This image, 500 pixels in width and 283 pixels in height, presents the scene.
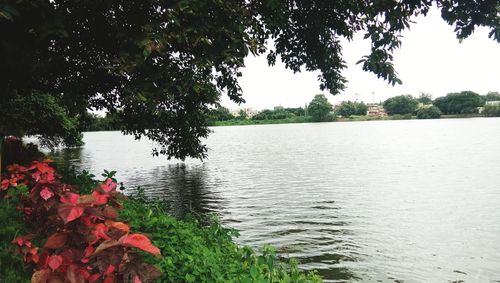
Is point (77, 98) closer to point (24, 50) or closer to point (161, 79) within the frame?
point (24, 50)

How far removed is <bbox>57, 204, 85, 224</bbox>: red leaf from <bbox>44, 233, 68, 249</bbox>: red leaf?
0.96 ft

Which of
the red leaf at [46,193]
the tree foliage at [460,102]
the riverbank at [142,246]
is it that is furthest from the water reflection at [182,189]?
the tree foliage at [460,102]

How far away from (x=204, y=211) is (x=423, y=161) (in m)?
23.6

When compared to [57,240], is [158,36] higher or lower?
higher

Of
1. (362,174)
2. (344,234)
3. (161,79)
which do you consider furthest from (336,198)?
(161,79)

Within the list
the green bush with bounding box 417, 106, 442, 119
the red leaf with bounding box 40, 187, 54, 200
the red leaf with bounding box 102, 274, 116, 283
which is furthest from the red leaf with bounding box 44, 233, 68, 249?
the green bush with bounding box 417, 106, 442, 119

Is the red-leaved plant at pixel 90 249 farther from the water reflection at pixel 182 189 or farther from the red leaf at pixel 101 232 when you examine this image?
the water reflection at pixel 182 189

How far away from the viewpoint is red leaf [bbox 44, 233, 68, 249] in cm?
324

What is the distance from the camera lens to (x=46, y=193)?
13.5 feet

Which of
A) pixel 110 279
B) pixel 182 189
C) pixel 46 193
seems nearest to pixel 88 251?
pixel 110 279

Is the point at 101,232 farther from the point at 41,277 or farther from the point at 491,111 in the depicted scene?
the point at 491,111

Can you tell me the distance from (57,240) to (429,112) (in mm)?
197073

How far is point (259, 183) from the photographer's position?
973 inches

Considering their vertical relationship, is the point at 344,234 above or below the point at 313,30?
below
